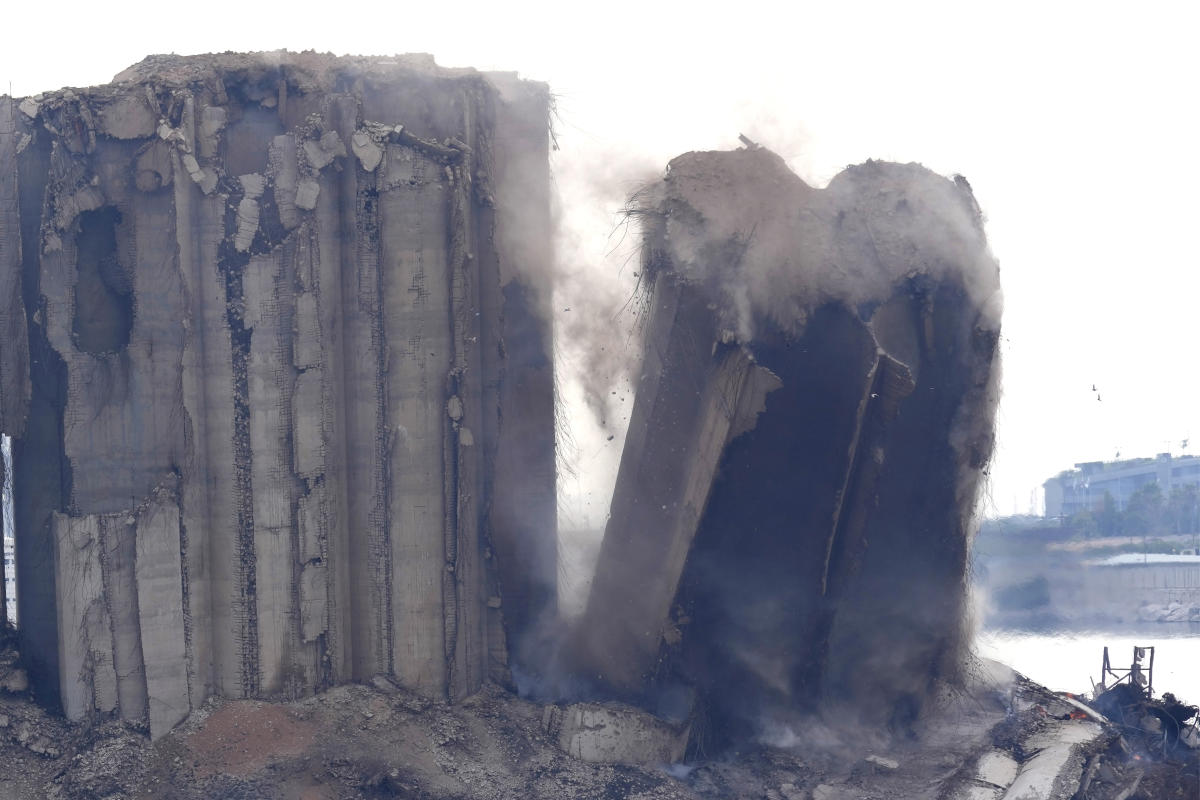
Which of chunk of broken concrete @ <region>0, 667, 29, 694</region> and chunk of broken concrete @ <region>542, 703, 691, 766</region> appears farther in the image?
chunk of broken concrete @ <region>0, 667, 29, 694</region>

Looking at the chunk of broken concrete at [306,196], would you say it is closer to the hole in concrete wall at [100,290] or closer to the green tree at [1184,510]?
the hole in concrete wall at [100,290]

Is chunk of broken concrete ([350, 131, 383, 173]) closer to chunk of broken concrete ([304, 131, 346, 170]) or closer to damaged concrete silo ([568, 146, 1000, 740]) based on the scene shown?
chunk of broken concrete ([304, 131, 346, 170])

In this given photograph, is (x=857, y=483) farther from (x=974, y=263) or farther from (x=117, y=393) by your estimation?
(x=117, y=393)

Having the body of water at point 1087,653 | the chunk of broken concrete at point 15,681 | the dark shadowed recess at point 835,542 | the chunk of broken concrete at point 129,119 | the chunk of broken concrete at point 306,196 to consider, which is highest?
the chunk of broken concrete at point 129,119

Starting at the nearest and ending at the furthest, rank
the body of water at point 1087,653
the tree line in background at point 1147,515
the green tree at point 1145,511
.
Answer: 1. the body of water at point 1087,653
2. the tree line in background at point 1147,515
3. the green tree at point 1145,511

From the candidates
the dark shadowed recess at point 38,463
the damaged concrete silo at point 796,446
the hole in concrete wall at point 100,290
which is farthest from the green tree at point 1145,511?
the dark shadowed recess at point 38,463

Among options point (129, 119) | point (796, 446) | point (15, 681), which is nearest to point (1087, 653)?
point (796, 446)

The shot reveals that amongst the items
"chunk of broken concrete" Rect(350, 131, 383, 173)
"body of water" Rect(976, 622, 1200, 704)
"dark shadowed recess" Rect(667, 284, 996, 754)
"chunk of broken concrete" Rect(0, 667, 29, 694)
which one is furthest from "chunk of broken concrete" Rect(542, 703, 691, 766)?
"body of water" Rect(976, 622, 1200, 704)
